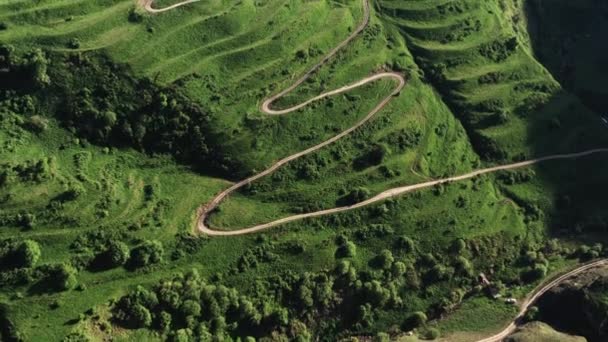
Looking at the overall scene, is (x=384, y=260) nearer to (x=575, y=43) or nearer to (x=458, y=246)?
(x=458, y=246)

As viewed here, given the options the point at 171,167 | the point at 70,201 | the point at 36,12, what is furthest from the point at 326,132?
the point at 36,12

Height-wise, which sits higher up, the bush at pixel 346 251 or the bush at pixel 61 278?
the bush at pixel 61 278

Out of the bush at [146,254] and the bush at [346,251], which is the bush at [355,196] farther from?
the bush at [146,254]

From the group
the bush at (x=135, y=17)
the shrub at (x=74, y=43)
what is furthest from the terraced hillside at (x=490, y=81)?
the shrub at (x=74, y=43)

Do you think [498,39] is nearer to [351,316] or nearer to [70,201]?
[351,316]

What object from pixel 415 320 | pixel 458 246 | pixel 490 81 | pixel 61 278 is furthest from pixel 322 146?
pixel 61 278

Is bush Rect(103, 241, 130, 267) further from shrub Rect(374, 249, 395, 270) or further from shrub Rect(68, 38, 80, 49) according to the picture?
shrub Rect(374, 249, 395, 270)
